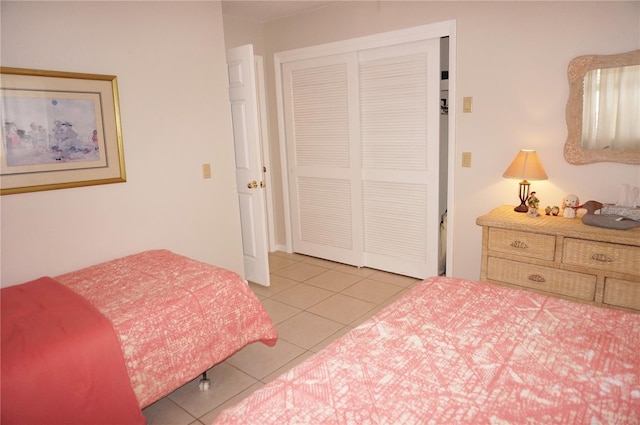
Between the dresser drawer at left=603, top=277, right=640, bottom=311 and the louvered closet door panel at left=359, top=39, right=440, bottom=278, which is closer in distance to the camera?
the dresser drawer at left=603, top=277, right=640, bottom=311

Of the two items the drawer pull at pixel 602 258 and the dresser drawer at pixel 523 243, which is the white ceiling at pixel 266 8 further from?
the drawer pull at pixel 602 258

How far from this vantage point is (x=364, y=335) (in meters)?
1.57

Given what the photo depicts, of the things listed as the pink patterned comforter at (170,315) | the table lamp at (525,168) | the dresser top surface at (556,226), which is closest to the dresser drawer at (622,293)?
the dresser top surface at (556,226)

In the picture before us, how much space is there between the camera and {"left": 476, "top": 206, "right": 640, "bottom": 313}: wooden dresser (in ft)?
7.89

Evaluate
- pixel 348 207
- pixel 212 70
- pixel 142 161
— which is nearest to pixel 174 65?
pixel 212 70

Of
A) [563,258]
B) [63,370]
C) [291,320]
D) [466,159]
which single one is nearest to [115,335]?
[63,370]

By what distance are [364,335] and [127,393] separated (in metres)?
1.07

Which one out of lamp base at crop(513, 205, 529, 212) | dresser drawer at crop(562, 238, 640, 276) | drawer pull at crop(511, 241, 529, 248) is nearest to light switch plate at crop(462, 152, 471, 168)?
lamp base at crop(513, 205, 529, 212)

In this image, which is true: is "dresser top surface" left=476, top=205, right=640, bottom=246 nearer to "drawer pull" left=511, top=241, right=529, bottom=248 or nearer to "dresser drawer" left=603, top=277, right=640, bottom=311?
"drawer pull" left=511, top=241, right=529, bottom=248

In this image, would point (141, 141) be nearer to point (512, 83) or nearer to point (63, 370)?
point (63, 370)

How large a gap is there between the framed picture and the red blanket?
0.90 m

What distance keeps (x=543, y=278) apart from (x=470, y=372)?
5.46ft

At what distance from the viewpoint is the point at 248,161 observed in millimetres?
3703

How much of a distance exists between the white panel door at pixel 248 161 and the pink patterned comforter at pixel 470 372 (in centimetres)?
217
